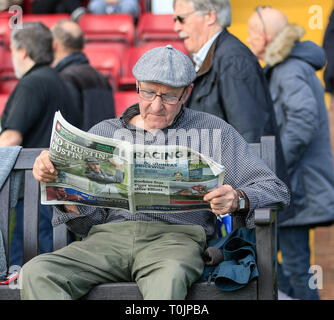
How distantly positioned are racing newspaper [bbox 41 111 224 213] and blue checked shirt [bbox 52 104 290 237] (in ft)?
0.79

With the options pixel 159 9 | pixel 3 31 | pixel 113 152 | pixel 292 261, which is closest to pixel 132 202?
pixel 113 152

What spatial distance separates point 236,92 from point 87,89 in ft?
5.18

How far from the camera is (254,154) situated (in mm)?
2875

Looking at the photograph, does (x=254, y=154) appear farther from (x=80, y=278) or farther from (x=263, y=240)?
(x=80, y=278)

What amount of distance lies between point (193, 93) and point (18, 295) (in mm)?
1401

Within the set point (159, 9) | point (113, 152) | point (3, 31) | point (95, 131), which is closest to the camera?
point (113, 152)

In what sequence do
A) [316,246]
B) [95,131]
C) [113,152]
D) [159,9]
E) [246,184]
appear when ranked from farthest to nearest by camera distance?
[159,9]
[316,246]
[95,131]
[246,184]
[113,152]

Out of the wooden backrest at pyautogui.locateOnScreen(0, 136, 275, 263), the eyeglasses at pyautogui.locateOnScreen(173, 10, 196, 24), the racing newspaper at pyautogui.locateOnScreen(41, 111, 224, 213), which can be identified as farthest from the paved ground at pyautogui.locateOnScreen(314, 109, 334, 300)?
the racing newspaper at pyautogui.locateOnScreen(41, 111, 224, 213)

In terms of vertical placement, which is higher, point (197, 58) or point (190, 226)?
point (197, 58)

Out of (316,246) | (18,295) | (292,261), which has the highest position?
(18,295)

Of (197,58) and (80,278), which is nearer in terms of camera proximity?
(80,278)

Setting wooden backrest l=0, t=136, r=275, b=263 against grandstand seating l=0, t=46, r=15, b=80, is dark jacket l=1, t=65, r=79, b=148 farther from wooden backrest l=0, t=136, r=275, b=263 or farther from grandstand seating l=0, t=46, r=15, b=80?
grandstand seating l=0, t=46, r=15, b=80

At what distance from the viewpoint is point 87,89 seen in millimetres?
4648

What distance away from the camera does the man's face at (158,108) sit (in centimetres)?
280
